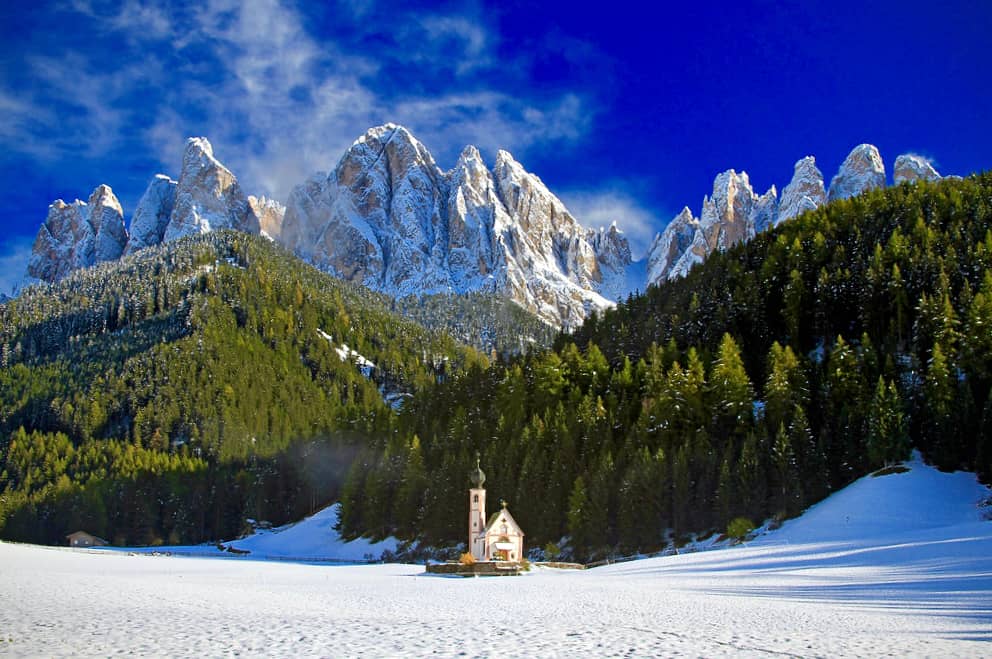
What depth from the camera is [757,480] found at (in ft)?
170

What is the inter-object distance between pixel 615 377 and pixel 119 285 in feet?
493

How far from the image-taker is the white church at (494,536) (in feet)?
186

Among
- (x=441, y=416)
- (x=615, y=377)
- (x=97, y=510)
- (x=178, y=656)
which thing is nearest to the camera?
(x=178, y=656)

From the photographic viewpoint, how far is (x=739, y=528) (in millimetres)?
48031

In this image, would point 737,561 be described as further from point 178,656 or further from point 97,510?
point 97,510

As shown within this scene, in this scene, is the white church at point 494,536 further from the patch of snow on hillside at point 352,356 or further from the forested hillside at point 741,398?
the patch of snow on hillside at point 352,356

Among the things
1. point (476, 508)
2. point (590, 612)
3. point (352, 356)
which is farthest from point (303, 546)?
point (352, 356)

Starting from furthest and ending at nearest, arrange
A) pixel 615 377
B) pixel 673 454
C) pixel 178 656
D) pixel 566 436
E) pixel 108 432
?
1. pixel 108 432
2. pixel 615 377
3. pixel 566 436
4. pixel 673 454
5. pixel 178 656

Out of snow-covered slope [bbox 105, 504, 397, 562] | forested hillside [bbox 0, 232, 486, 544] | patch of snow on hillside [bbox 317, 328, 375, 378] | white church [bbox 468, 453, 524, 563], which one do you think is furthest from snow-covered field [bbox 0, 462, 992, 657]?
patch of snow on hillside [bbox 317, 328, 375, 378]

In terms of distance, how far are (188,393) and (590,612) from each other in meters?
134

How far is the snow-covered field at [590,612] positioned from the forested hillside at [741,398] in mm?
18034

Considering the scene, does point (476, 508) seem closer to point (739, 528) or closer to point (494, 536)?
point (494, 536)

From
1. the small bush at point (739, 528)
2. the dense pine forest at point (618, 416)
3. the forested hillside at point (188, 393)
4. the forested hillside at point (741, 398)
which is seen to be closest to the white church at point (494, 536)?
the dense pine forest at point (618, 416)

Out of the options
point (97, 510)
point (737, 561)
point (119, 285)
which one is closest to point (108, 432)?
point (97, 510)
